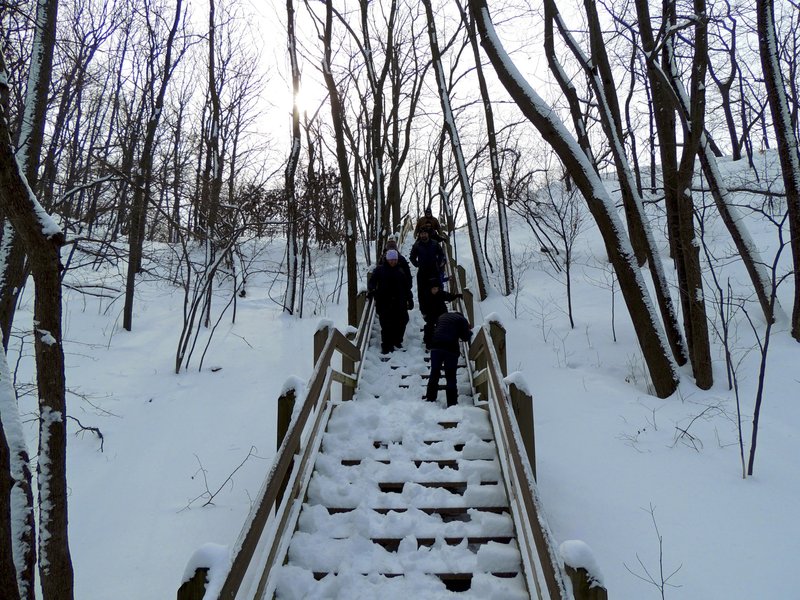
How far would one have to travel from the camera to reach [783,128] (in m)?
7.88

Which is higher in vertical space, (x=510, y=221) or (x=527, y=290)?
(x=510, y=221)

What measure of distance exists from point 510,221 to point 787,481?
23.8 meters

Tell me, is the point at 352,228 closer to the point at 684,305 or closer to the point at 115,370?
the point at 115,370

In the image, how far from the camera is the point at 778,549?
12.9ft

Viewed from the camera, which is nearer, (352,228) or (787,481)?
(787,481)

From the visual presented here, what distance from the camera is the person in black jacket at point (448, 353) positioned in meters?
5.89

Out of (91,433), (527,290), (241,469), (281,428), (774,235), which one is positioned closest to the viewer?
(281,428)

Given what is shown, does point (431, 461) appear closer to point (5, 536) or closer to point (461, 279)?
point (5, 536)

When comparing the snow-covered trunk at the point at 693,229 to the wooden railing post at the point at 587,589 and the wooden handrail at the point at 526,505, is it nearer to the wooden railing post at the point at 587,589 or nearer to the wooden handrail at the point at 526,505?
the wooden handrail at the point at 526,505

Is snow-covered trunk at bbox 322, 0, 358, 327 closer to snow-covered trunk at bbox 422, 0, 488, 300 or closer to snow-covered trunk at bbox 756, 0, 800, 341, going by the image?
snow-covered trunk at bbox 422, 0, 488, 300

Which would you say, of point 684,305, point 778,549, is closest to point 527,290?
point 684,305

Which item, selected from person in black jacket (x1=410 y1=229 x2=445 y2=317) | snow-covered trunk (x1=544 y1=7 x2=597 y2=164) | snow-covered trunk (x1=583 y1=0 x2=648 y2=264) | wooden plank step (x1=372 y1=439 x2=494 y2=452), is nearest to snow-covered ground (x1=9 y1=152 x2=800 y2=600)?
wooden plank step (x1=372 y1=439 x2=494 y2=452)

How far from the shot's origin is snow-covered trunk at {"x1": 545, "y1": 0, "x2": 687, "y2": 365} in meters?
7.23

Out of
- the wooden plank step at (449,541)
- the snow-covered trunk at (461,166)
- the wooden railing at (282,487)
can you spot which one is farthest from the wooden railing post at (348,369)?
the snow-covered trunk at (461,166)
